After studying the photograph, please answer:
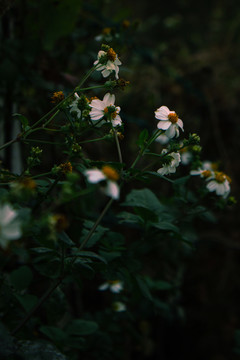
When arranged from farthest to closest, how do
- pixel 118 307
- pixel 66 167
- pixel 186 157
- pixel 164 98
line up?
pixel 164 98, pixel 118 307, pixel 186 157, pixel 66 167

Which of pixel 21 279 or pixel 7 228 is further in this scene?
pixel 21 279

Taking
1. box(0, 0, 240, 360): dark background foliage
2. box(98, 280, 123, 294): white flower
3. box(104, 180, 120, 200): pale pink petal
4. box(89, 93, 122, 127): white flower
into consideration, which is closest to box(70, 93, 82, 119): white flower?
box(89, 93, 122, 127): white flower

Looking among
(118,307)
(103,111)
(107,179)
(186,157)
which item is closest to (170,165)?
(103,111)

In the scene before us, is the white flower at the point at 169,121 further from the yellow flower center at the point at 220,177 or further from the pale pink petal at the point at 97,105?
the yellow flower center at the point at 220,177

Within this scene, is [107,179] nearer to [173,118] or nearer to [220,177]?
[173,118]

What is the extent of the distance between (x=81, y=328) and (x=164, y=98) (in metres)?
2.12

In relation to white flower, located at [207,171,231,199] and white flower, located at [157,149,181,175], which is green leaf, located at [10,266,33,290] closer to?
white flower, located at [157,149,181,175]

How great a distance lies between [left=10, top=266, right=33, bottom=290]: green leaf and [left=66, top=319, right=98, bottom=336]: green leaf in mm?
203

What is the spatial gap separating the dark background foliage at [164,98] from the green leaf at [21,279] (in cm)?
56

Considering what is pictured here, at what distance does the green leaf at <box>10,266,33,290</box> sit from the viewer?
0.96 metres

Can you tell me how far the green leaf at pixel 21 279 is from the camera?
0.96 metres

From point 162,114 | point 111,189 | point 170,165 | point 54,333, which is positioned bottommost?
point 54,333

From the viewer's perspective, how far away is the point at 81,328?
104cm

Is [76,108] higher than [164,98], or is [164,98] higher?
[164,98]
